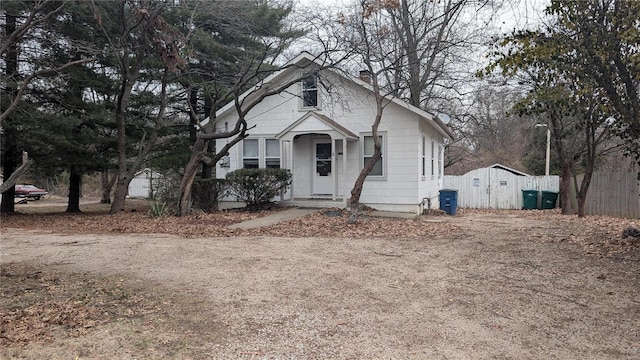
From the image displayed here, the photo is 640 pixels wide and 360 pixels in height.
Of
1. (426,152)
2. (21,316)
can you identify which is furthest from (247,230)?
(426,152)

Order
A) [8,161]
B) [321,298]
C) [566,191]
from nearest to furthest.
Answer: [321,298] → [8,161] → [566,191]

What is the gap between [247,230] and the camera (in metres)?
10.5

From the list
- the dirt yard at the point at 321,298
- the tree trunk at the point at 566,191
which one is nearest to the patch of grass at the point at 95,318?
the dirt yard at the point at 321,298

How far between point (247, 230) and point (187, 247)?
2.27 meters

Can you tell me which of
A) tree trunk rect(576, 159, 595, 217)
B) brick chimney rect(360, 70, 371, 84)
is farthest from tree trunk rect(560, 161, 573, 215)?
brick chimney rect(360, 70, 371, 84)

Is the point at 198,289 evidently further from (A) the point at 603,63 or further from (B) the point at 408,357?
(A) the point at 603,63

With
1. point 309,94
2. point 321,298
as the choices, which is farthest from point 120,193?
point 321,298

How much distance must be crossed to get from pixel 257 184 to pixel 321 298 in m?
9.37

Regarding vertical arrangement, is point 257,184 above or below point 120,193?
above

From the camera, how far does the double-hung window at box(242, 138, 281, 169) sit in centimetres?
1580

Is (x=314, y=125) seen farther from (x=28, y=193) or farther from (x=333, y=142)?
(x=28, y=193)

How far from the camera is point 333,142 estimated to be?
1430 cm

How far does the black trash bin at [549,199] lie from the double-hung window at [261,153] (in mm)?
13975

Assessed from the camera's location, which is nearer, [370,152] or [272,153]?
[370,152]
